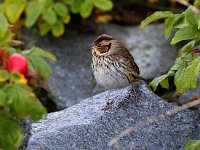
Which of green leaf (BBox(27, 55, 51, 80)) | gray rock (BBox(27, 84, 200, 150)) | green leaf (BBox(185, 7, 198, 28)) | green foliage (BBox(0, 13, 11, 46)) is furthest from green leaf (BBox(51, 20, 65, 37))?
green foliage (BBox(0, 13, 11, 46))

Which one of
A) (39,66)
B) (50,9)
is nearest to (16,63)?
(39,66)

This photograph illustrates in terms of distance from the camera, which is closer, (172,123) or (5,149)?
(5,149)

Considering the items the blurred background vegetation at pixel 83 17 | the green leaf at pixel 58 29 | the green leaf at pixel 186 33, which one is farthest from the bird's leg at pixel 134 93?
the green leaf at pixel 58 29

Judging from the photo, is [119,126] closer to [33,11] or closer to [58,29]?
[33,11]

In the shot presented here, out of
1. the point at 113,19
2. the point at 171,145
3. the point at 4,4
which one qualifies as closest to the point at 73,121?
the point at 171,145

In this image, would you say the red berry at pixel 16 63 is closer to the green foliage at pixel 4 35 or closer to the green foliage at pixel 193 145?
the green foliage at pixel 4 35

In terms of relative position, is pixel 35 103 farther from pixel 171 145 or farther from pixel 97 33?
pixel 97 33
